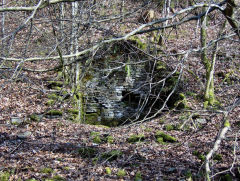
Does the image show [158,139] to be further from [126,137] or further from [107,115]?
[107,115]

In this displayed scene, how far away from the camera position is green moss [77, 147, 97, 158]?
5.10 meters

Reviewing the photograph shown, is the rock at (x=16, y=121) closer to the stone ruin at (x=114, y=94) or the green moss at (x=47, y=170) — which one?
the green moss at (x=47, y=170)

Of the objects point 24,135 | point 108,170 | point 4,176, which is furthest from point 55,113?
point 108,170

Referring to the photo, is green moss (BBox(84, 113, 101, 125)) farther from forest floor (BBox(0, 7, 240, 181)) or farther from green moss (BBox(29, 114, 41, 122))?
green moss (BBox(29, 114, 41, 122))

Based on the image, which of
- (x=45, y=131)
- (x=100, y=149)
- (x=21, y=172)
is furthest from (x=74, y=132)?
(x=21, y=172)

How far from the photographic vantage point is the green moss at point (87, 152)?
201 inches

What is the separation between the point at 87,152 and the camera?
5.10 meters

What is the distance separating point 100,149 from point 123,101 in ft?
15.1

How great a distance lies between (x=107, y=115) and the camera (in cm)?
957

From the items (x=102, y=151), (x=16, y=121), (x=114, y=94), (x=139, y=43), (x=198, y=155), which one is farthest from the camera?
(x=139, y=43)

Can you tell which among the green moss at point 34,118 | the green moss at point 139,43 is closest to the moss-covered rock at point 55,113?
the green moss at point 34,118

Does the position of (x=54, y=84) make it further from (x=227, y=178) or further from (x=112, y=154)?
(x=227, y=178)

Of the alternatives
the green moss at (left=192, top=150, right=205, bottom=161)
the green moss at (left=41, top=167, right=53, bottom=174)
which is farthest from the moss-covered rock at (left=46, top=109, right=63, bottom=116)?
the green moss at (left=192, top=150, right=205, bottom=161)

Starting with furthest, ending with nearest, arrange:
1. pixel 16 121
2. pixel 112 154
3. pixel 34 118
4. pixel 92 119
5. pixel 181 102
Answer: pixel 92 119 < pixel 181 102 < pixel 34 118 < pixel 16 121 < pixel 112 154
